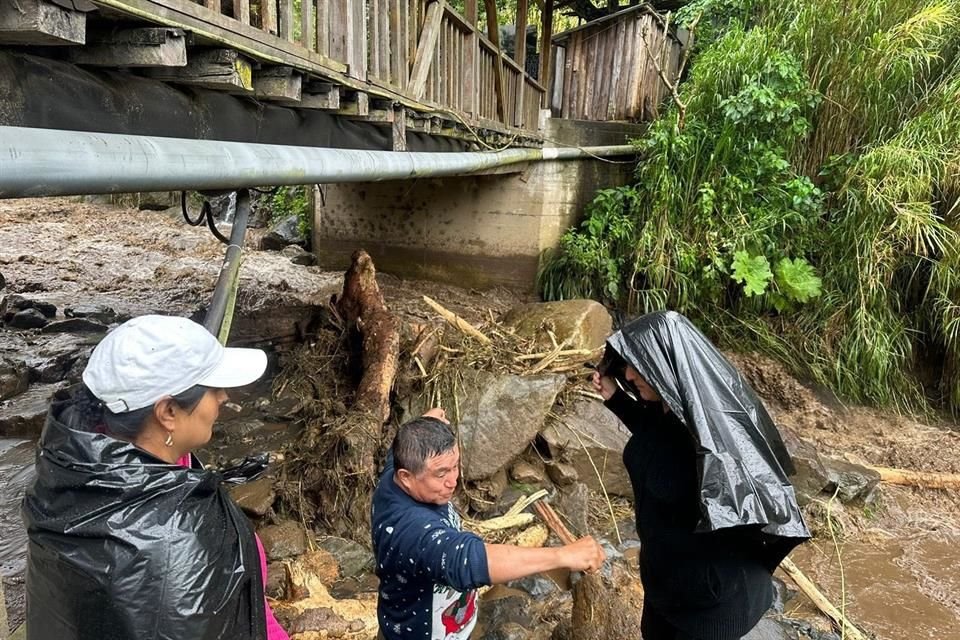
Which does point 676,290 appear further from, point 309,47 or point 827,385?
point 309,47

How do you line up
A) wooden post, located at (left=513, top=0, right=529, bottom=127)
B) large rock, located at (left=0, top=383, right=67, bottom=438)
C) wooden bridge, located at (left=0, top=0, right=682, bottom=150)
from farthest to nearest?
wooden post, located at (left=513, top=0, right=529, bottom=127), large rock, located at (left=0, top=383, right=67, bottom=438), wooden bridge, located at (left=0, top=0, right=682, bottom=150)

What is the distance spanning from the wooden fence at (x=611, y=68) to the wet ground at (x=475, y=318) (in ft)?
12.2

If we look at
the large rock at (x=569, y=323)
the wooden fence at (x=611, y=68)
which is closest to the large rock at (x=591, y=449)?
the large rock at (x=569, y=323)

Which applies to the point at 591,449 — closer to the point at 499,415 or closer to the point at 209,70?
the point at 499,415

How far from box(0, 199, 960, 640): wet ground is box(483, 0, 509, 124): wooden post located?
238 cm

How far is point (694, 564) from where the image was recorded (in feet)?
6.12

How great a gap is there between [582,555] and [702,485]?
40cm

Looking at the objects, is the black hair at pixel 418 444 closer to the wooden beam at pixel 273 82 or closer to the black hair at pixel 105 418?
the black hair at pixel 105 418

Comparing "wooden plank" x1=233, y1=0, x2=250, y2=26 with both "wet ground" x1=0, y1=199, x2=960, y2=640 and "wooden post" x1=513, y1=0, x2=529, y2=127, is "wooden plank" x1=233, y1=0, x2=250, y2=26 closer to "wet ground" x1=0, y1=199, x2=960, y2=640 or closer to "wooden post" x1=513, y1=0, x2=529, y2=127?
"wet ground" x1=0, y1=199, x2=960, y2=640

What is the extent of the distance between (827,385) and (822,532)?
2.51 metres

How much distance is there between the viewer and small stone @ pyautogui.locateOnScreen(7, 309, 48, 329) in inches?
268

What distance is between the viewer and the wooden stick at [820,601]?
3.60 metres

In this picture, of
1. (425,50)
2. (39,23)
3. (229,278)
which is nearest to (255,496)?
(229,278)

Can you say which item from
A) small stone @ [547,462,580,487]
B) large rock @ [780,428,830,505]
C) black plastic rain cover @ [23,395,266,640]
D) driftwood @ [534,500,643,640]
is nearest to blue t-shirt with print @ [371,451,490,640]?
black plastic rain cover @ [23,395,266,640]
